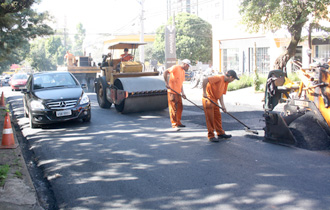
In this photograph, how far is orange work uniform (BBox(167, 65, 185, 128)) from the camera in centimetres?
932

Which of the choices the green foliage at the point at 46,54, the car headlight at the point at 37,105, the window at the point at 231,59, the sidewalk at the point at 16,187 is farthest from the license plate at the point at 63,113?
the green foliage at the point at 46,54

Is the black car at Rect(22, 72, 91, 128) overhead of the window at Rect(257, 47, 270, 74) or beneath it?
beneath

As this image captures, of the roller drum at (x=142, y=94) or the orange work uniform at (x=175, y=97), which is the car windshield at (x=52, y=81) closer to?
the roller drum at (x=142, y=94)

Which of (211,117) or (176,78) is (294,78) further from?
(211,117)

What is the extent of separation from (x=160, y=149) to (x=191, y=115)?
4555mm

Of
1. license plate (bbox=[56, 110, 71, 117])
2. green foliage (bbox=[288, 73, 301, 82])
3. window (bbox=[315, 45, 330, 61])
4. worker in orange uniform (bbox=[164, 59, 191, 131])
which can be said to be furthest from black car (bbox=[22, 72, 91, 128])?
window (bbox=[315, 45, 330, 61])

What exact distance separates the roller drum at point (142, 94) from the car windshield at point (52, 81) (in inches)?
66.5

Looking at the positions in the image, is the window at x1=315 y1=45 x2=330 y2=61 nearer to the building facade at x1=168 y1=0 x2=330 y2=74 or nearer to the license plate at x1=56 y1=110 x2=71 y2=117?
the building facade at x1=168 y1=0 x2=330 y2=74

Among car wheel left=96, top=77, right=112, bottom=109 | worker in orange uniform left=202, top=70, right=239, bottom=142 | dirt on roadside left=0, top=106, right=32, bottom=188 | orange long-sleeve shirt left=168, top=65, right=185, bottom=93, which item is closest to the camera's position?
dirt on roadside left=0, top=106, right=32, bottom=188

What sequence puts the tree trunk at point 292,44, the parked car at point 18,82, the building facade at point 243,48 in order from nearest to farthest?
1. the tree trunk at point 292,44
2. the building facade at point 243,48
3. the parked car at point 18,82

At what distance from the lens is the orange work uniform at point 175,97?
9.32m

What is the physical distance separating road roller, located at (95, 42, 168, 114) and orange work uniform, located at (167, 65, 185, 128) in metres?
2.65

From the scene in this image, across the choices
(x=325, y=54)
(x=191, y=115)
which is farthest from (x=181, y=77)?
(x=325, y=54)

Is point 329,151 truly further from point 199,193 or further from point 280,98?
point 199,193
